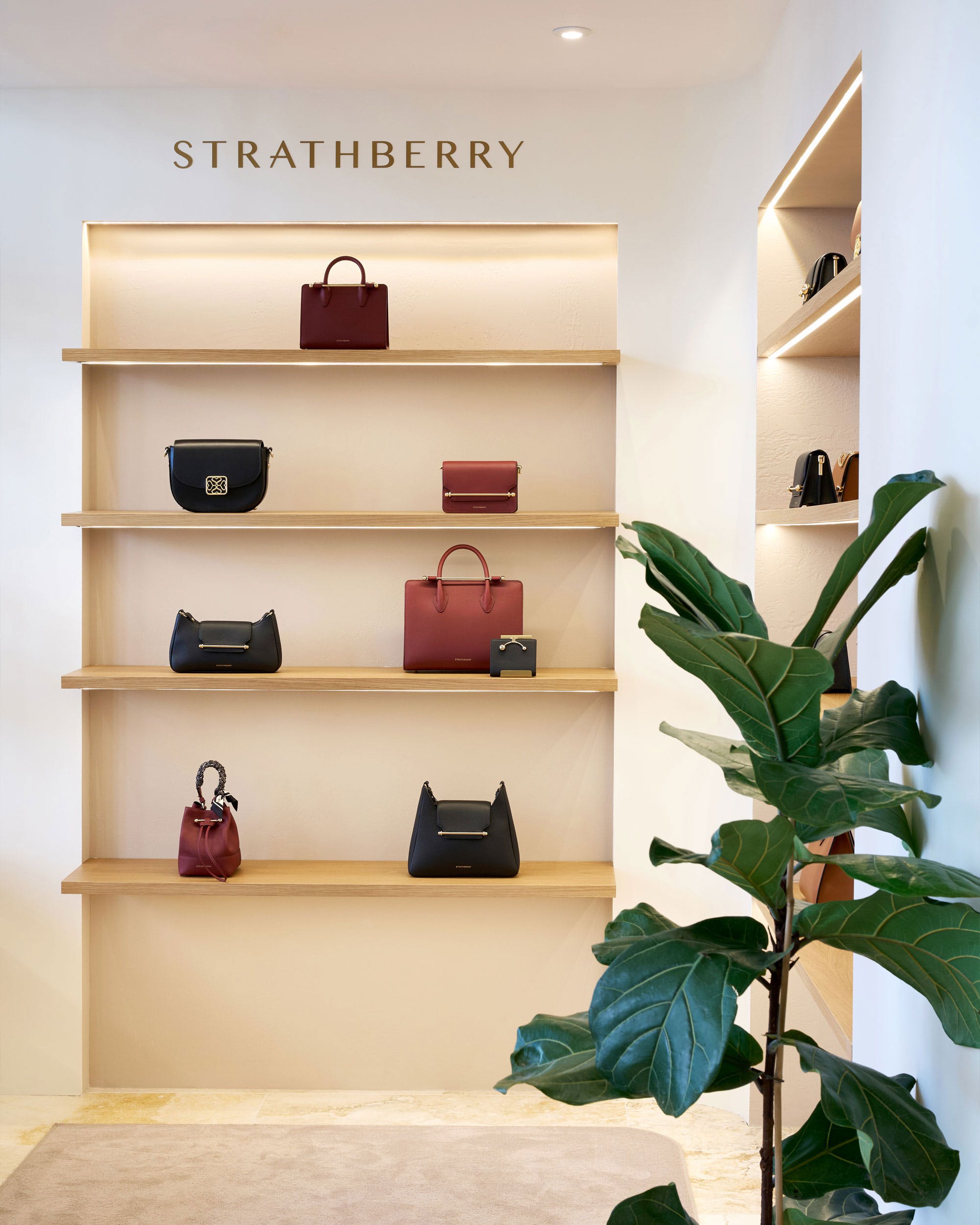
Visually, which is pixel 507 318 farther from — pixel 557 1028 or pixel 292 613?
pixel 557 1028

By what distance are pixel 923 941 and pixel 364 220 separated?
255cm

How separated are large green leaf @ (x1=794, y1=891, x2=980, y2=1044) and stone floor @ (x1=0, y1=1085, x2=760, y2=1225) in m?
1.80

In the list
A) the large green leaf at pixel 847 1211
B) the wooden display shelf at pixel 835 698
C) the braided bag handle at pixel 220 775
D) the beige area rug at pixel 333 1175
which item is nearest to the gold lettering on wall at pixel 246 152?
the braided bag handle at pixel 220 775

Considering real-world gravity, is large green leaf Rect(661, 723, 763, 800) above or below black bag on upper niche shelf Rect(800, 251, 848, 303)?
below

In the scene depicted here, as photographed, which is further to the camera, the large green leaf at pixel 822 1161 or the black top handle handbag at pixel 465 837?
the black top handle handbag at pixel 465 837

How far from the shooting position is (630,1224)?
1252mm

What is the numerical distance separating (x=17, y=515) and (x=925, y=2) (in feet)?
8.59

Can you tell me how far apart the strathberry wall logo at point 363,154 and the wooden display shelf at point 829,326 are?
0.97 meters

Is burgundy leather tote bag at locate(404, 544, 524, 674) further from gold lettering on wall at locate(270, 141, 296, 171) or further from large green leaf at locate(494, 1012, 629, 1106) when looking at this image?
large green leaf at locate(494, 1012, 629, 1106)

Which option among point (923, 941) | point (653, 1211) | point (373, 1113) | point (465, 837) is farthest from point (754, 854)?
point (373, 1113)

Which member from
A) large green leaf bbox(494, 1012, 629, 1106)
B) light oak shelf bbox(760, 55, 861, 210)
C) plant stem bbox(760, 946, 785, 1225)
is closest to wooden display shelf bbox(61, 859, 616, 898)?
large green leaf bbox(494, 1012, 629, 1106)

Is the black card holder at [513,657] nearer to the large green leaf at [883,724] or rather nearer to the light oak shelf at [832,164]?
the light oak shelf at [832,164]

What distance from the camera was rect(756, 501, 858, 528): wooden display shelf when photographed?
205 cm

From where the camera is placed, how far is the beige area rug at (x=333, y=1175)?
247 centimetres
